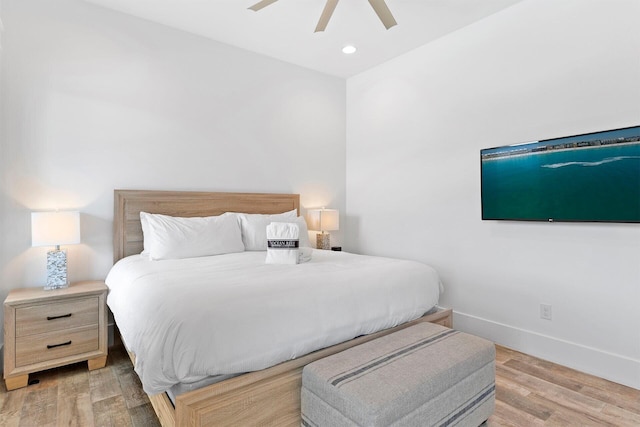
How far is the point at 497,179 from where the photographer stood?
2.96 metres

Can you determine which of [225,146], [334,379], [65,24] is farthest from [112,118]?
[334,379]

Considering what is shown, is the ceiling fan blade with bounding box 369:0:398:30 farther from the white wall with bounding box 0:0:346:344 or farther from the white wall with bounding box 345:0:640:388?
the white wall with bounding box 0:0:346:344

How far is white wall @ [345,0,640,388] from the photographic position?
93.3 inches

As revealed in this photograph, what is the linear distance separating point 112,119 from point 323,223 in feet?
7.65

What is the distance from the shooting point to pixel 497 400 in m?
2.16

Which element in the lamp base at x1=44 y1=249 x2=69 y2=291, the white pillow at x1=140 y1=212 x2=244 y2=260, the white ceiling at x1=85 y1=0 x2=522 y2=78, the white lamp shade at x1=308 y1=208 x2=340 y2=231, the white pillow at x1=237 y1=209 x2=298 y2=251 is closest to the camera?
the lamp base at x1=44 y1=249 x2=69 y2=291

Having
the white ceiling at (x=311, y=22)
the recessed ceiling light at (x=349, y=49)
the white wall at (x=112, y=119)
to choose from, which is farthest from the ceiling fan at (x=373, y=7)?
the white wall at (x=112, y=119)

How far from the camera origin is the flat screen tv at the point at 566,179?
228cm

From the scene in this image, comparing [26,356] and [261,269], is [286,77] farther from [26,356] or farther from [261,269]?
[26,356]

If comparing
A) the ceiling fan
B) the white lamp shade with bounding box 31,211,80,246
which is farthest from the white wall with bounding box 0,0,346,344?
the ceiling fan

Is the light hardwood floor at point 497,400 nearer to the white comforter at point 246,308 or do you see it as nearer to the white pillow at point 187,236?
the white comforter at point 246,308

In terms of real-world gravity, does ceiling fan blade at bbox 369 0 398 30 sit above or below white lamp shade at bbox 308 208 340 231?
above

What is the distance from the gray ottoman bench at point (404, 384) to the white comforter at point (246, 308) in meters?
0.19

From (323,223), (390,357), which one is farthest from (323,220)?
(390,357)
